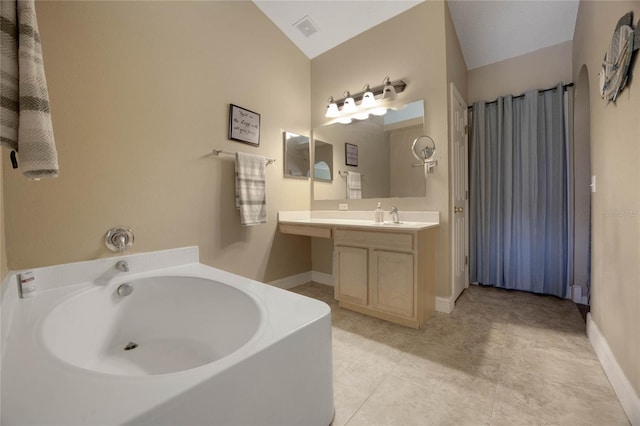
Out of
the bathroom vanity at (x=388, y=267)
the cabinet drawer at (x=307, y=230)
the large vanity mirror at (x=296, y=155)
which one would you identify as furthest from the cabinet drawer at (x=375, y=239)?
→ the large vanity mirror at (x=296, y=155)

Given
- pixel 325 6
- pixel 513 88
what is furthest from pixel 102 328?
pixel 513 88

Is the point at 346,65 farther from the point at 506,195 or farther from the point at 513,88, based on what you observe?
the point at 506,195

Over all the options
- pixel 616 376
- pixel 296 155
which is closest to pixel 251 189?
pixel 296 155

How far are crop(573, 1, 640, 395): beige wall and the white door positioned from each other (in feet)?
2.69

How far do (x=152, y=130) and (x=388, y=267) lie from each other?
6.37ft

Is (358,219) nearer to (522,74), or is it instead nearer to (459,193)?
(459,193)

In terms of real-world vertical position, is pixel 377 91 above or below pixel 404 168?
above

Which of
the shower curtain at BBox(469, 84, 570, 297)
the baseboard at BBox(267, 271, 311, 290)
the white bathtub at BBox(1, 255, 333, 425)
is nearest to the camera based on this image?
the white bathtub at BBox(1, 255, 333, 425)

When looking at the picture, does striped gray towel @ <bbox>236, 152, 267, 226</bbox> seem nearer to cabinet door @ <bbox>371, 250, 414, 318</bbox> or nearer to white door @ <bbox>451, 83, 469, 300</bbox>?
cabinet door @ <bbox>371, 250, 414, 318</bbox>

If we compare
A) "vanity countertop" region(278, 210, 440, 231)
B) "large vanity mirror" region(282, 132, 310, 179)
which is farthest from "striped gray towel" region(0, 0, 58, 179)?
"large vanity mirror" region(282, 132, 310, 179)

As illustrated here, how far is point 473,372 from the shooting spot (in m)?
1.34

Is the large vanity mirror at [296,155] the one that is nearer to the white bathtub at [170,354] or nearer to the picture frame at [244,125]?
the picture frame at [244,125]

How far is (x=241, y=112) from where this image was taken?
2238mm

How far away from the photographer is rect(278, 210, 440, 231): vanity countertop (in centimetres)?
195
